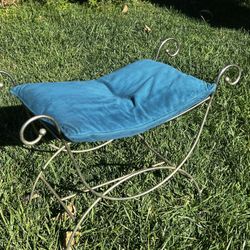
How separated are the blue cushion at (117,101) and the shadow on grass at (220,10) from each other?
133 inches

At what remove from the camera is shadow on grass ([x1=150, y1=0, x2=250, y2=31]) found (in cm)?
605

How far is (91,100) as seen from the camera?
249cm

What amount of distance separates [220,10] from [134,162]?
3935 mm

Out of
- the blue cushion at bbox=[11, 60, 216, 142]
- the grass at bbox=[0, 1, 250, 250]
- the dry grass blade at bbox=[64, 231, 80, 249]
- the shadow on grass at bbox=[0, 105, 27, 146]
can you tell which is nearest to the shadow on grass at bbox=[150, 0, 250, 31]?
the grass at bbox=[0, 1, 250, 250]

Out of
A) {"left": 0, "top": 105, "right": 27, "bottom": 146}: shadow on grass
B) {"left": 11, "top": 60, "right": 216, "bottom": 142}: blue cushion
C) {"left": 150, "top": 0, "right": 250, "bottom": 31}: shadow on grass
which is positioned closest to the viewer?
{"left": 11, "top": 60, "right": 216, "bottom": 142}: blue cushion

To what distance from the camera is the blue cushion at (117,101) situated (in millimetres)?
2188

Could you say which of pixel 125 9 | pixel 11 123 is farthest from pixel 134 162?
pixel 125 9

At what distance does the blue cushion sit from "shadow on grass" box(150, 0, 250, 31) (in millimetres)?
3371

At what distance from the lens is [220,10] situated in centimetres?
655

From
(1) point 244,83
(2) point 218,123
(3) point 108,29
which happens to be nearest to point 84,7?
(3) point 108,29

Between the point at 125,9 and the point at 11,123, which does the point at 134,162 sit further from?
the point at 125,9

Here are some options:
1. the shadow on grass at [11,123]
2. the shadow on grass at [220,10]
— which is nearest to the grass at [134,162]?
the shadow on grass at [11,123]

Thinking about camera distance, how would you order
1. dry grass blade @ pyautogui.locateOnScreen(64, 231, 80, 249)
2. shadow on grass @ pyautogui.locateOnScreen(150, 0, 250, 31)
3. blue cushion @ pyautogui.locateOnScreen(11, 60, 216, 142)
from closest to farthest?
blue cushion @ pyautogui.locateOnScreen(11, 60, 216, 142), dry grass blade @ pyautogui.locateOnScreen(64, 231, 80, 249), shadow on grass @ pyautogui.locateOnScreen(150, 0, 250, 31)

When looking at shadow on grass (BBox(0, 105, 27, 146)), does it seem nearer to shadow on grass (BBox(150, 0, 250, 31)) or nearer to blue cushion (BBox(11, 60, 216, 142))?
blue cushion (BBox(11, 60, 216, 142))
